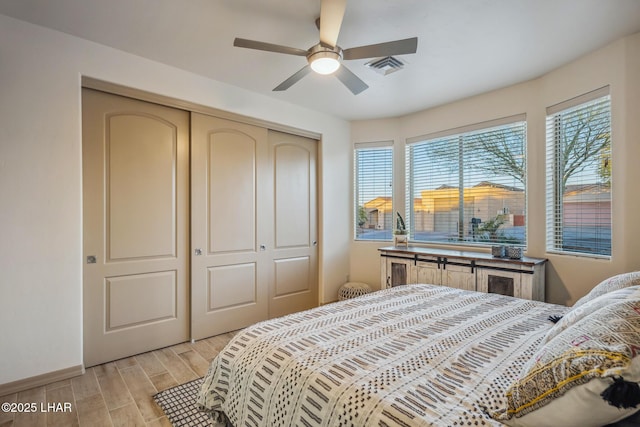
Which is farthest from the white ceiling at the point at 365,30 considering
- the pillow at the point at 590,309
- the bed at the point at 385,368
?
the bed at the point at 385,368

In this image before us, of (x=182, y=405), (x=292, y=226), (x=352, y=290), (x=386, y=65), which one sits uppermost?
(x=386, y=65)

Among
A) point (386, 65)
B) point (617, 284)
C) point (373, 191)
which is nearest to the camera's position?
point (617, 284)

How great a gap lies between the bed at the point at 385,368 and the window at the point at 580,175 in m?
1.34

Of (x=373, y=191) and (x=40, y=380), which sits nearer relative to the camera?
(x=40, y=380)

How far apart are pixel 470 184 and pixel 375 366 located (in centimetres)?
328

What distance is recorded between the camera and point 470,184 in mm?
3908

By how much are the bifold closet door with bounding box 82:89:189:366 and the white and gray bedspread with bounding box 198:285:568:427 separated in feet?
5.59

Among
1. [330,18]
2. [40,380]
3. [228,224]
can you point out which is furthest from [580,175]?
[40,380]

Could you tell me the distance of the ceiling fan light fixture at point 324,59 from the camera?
6.88ft

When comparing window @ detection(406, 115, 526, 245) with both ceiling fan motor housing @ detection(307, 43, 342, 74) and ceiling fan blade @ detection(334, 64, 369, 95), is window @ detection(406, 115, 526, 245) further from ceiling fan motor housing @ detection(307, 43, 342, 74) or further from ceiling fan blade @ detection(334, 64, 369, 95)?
ceiling fan motor housing @ detection(307, 43, 342, 74)

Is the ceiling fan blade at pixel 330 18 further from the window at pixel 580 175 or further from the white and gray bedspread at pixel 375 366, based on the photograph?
the window at pixel 580 175

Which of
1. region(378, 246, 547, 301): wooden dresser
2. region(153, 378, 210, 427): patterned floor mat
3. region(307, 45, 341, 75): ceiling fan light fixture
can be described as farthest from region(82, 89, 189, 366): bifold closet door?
region(378, 246, 547, 301): wooden dresser

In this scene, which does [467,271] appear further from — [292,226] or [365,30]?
[365,30]

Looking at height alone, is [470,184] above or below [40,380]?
above
